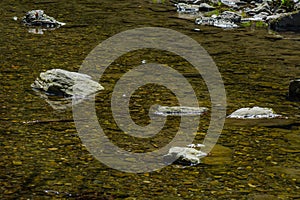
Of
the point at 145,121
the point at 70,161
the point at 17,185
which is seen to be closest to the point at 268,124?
the point at 145,121

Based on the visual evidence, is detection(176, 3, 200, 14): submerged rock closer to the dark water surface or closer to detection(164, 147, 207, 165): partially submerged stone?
the dark water surface

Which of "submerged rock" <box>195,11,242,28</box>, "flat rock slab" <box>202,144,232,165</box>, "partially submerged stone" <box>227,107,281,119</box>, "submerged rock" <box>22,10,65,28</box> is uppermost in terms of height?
"submerged rock" <box>195,11,242,28</box>

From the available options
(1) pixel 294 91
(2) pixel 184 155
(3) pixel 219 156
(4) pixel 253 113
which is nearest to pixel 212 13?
(1) pixel 294 91

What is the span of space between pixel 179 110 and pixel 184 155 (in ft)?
6.48

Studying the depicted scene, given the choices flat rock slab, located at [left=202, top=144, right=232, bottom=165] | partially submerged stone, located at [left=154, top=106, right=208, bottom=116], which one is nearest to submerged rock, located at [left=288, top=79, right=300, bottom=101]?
partially submerged stone, located at [left=154, top=106, right=208, bottom=116]

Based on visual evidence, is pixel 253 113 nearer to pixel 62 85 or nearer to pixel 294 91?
pixel 294 91

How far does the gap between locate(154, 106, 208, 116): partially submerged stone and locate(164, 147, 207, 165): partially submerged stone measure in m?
1.63

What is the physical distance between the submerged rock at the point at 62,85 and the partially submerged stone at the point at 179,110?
4.46 feet

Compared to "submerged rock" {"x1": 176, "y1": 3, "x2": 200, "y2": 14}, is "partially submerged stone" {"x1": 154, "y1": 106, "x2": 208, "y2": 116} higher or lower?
lower

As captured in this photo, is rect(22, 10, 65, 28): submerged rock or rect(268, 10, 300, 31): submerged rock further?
rect(268, 10, 300, 31): submerged rock

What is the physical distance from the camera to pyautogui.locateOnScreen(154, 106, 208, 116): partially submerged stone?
8789 mm

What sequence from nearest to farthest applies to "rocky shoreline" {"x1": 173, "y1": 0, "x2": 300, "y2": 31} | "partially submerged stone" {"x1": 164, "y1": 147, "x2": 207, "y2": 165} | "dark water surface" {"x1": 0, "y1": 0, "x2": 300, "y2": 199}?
"dark water surface" {"x1": 0, "y1": 0, "x2": 300, "y2": 199}, "partially submerged stone" {"x1": 164, "y1": 147, "x2": 207, "y2": 165}, "rocky shoreline" {"x1": 173, "y1": 0, "x2": 300, "y2": 31}

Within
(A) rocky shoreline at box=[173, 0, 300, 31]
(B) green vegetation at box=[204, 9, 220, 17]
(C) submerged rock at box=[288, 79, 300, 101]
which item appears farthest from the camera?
(B) green vegetation at box=[204, 9, 220, 17]

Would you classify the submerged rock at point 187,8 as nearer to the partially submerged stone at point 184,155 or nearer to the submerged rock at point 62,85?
the submerged rock at point 62,85
